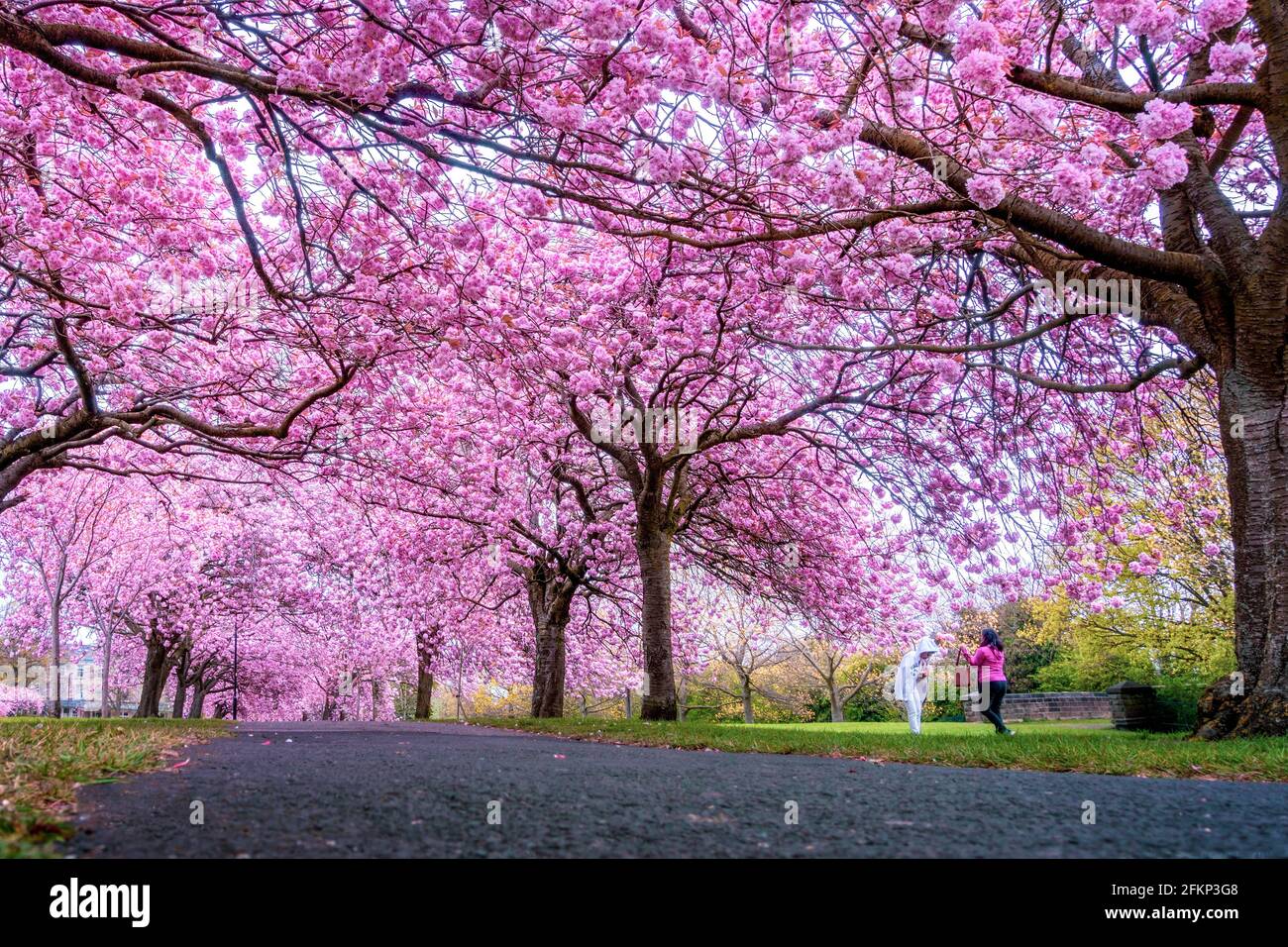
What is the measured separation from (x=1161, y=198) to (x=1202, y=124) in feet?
2.97

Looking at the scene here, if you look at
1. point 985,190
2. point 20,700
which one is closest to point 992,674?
point 985,190

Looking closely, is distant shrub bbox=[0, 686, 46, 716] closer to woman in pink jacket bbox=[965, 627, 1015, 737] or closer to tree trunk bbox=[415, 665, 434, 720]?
tree trunk bbox=[415, 665, 434, 720]

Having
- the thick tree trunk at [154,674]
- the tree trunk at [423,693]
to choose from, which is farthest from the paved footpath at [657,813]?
the thick tree trunk at [154,674]

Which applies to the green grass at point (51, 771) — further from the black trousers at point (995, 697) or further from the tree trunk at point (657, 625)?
the black trousers at point (995, 697)

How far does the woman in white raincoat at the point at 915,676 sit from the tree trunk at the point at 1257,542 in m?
4.72

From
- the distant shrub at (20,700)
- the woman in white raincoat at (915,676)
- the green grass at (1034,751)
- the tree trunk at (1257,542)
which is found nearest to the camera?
the green grass at (1034,751)

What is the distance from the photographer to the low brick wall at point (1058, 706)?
2328cm

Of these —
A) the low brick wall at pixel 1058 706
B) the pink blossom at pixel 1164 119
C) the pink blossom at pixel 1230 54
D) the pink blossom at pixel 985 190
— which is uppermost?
the pink blossom at pixel 1230 54

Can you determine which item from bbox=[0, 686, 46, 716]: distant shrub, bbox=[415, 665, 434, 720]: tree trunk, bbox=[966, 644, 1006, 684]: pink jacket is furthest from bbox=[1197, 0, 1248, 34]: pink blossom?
bbox=[0, 686, 46, 716]: distant shrub

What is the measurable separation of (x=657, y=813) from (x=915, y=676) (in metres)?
10.2

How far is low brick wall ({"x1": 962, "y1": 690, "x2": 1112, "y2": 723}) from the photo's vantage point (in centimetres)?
2328

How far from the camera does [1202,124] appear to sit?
8953mm
